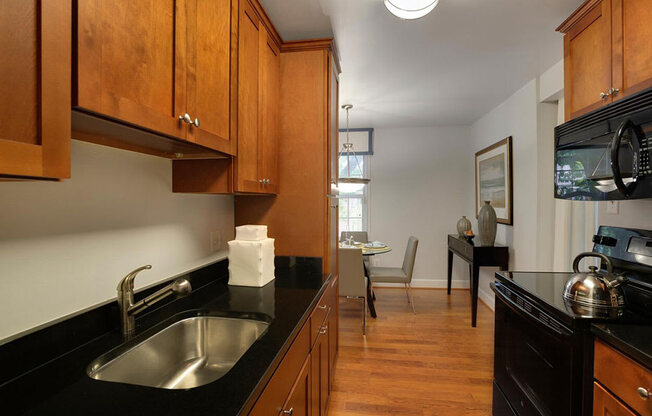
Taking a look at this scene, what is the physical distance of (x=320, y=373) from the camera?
1.54 m

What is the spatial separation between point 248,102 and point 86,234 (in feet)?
2.85

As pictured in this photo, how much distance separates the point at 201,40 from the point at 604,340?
1.75 meters

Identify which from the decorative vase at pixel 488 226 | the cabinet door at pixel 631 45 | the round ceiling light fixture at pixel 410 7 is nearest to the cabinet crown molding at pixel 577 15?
the cabinet door at pixel 631 45

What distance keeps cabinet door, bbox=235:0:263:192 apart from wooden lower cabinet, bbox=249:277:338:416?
715 mm

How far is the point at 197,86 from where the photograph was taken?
3.49ft

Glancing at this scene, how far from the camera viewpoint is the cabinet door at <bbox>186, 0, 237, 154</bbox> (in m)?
1.04

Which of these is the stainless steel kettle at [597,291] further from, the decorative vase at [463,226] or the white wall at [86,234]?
the decorative vase at [463,226]

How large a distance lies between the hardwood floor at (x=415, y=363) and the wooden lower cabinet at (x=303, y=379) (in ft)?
1.64

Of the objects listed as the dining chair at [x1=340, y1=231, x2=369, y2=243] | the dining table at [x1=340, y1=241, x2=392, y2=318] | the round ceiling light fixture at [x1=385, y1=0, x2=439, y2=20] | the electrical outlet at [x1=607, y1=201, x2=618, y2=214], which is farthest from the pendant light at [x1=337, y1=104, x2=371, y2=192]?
the electrical outlet at [x1=607, y1=201, x2=618, y2=214]

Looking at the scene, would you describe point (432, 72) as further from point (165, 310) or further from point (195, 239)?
point (165, 310)

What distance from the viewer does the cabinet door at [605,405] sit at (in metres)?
0.97

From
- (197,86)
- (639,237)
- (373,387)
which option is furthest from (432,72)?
(373,387)

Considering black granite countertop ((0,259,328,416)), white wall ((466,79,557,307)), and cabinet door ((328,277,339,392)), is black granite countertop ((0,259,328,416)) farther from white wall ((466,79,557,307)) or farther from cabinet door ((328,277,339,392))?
white wall ((466,79,557,307))

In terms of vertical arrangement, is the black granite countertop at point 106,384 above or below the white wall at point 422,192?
below
